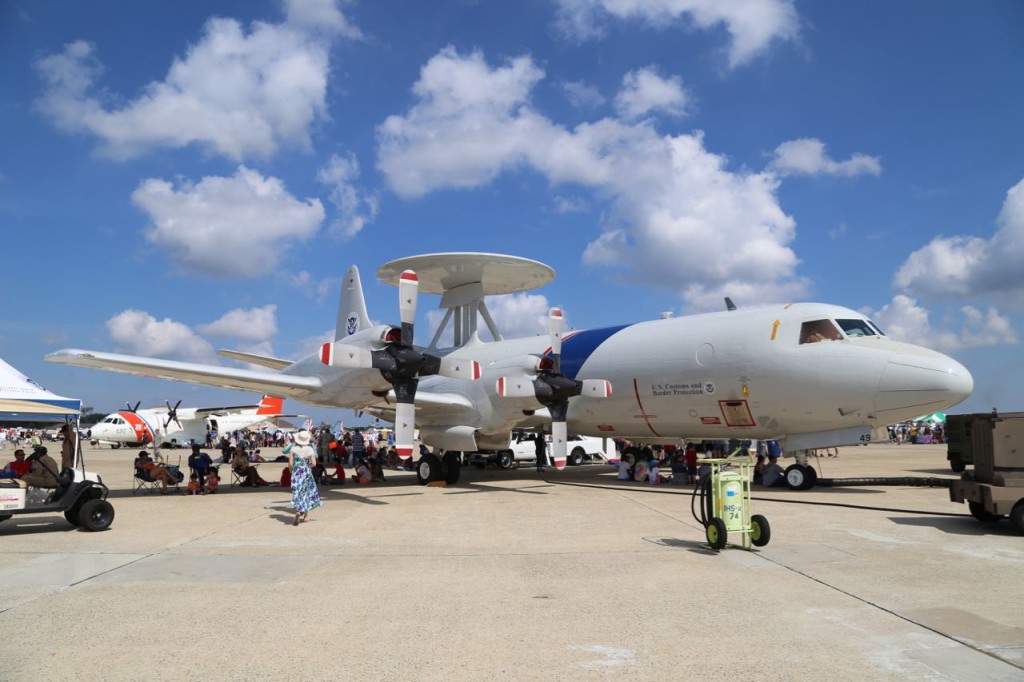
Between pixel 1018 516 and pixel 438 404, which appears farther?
pixel 438 404

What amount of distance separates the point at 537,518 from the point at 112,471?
2197cm

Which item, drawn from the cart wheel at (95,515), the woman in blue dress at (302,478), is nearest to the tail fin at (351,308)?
the woman in blue dress at (302,478)

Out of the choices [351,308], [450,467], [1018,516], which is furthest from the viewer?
[351,308]

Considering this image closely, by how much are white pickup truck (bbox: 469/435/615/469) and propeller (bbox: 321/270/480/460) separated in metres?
13.2

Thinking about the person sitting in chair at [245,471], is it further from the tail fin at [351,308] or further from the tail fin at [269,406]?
the tail fin at [269,406]

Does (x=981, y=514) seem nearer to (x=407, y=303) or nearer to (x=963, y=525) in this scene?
(x=963, y=525)

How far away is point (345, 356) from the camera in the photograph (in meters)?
13.9

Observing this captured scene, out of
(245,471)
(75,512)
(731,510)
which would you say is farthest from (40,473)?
(731,510)

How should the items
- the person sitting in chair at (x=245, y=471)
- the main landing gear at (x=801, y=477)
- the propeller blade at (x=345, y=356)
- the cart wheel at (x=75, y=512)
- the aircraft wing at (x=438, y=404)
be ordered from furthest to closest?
the person sitting in chair at (x=245, y=471) < the aircraft wing at (x=438, y=404) < the main landing gear at (x=801, y=477) < the propeller blade at (x=345, y=356) < the cart wheel at (x=75, y=512)

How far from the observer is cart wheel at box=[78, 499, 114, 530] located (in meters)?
9.87

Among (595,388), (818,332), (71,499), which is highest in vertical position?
(818,332)

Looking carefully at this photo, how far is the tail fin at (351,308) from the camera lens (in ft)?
69.2

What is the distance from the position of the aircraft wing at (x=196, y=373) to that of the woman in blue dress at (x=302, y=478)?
15.8 ft

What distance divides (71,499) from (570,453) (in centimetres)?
2261
